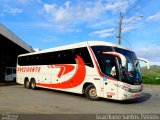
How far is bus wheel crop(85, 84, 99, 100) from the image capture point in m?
15.5

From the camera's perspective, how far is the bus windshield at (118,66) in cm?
1408

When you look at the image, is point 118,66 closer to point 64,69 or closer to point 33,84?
point 64,69

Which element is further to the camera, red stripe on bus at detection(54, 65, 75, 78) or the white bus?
red stripe on bus at detection(54, 65, 75, 78)

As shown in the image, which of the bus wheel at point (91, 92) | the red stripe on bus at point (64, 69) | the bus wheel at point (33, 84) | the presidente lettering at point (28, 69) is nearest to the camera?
the bus wheel at point (91, 92)

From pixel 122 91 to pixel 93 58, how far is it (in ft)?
8.20

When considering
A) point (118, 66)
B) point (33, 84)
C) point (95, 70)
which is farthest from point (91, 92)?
point (33, 84)

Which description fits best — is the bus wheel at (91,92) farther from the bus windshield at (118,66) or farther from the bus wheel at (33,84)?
the bus wheel at (33,84)

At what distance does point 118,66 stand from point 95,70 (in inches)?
62.8

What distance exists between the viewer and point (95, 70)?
15.2m

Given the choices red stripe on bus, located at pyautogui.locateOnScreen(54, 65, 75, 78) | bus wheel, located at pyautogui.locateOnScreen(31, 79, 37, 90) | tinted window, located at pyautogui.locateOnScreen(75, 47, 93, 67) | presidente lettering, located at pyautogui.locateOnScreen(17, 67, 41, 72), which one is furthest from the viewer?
bus wheel, located at pyautogui.locateOnScreen(31, 79, 37, 90)

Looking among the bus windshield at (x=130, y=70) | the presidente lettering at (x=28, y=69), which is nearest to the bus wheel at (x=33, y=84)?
the presidente lettering at (x=28, y=69)

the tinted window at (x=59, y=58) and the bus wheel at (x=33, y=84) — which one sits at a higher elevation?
the tinted window at (x=59, y=58)

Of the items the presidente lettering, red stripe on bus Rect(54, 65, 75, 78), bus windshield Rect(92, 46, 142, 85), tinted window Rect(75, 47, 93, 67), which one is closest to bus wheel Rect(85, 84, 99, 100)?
tinted window Rect(75, 47, 93, 67)

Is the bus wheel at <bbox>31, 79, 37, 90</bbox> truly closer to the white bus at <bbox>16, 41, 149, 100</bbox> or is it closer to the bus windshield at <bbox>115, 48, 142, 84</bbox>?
the white bus at <bbox>16, 41, 149, 100</bbox>
